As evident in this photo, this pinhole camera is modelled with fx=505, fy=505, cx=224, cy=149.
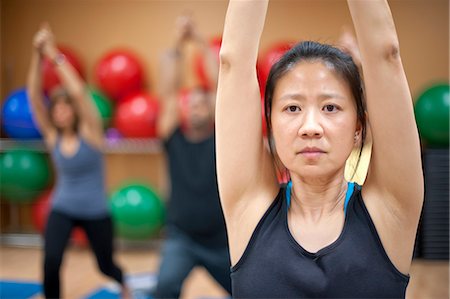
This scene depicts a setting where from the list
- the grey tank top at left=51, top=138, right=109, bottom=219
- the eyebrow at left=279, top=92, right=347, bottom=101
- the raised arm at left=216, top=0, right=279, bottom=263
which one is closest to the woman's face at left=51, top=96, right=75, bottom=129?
the grey tank top at left=51, top=138, right=109, bottom=219

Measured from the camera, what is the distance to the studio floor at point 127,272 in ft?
12.5

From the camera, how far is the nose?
0.93 metres

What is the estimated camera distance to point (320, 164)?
0.95m

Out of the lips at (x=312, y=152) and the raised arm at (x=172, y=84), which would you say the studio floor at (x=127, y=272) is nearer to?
the raised arm at (x=172, y=84)

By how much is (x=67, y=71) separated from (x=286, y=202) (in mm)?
2275

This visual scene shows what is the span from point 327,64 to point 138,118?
3.92 m

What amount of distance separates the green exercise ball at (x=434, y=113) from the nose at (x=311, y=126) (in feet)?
12.3

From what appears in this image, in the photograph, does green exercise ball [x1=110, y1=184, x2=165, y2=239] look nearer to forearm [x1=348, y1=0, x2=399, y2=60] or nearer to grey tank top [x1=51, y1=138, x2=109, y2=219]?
grey tank top [x1=51, y1=138, x2=109, y2=219]

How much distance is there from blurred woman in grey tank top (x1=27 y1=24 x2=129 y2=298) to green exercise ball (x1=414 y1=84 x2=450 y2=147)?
283cm

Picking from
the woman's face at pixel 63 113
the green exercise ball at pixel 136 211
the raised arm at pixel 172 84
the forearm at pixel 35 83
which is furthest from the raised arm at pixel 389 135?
the green exercise ball at pixel 136 211

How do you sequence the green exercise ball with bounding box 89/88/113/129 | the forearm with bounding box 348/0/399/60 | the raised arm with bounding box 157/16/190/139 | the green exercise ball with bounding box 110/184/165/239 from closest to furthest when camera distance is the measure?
the forearm with bounding box 348/0/399/60 → the raised arm with bounding box 157/16/190/139 → the green exercise ball with bounding box 110/184/165/239 → the green exercise ball with bounding box 89/88/113/129

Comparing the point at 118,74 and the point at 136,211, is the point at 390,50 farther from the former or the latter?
the point at 118,74

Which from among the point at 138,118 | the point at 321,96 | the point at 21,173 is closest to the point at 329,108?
the point at 321,96

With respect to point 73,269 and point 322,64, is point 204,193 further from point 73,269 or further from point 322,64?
point 73,269
